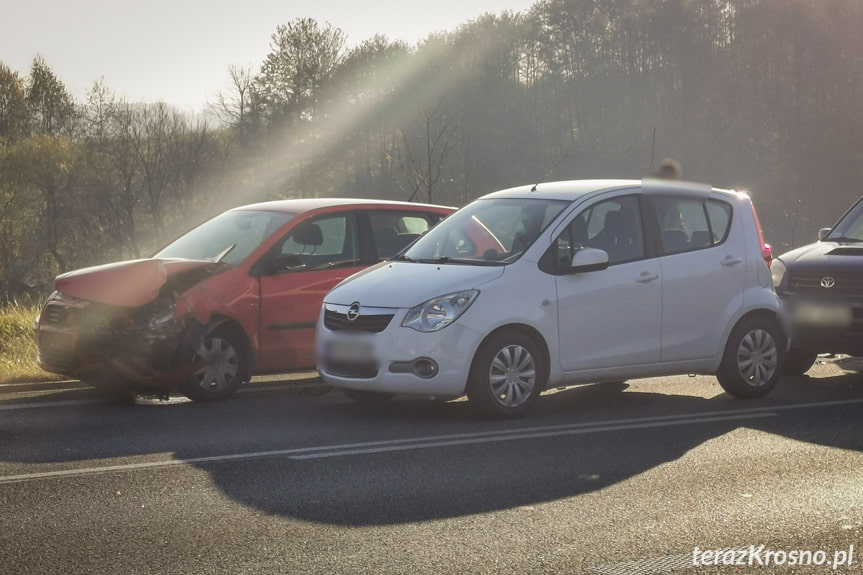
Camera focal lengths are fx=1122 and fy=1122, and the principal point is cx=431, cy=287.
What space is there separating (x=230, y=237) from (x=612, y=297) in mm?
3934

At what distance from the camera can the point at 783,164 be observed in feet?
239

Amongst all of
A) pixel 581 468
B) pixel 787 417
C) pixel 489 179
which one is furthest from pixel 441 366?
pixel 489 179

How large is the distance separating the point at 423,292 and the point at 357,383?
91 centimetres

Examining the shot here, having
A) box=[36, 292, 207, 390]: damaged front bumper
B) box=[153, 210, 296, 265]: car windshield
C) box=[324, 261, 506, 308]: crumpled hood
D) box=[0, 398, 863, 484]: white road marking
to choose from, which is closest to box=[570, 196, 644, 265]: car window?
box=[324, 261, 506, 308]: crumpled hood

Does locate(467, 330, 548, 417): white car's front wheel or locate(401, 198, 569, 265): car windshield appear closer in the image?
locate(467, 330, 548, 417): white car's front wheel

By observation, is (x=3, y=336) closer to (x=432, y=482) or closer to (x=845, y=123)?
(x=432, y=482)

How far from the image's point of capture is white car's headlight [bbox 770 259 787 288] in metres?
11.8

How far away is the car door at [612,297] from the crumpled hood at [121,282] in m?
3.63

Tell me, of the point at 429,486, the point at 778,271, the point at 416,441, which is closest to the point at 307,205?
the point at 416,441

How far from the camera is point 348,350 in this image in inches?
354

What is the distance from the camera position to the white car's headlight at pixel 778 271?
11.8 meters

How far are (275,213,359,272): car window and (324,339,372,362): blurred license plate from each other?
184cm

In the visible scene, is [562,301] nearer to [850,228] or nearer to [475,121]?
[850,228]

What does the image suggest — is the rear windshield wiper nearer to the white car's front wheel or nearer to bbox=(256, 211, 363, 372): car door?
the white car's front wheel
